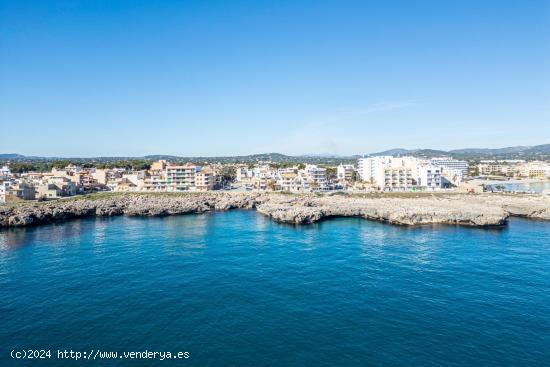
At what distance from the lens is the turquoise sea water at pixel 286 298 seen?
1895 cm

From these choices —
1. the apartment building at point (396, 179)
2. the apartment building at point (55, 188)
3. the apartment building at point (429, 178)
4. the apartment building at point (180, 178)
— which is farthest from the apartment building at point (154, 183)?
the apartment building at point (429, 178)

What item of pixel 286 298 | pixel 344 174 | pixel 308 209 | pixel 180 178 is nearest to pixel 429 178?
pixel 344 174

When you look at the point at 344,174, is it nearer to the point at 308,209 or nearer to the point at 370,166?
the point at 370,166

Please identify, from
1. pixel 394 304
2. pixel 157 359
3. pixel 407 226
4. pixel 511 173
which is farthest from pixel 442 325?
pixel 511 173

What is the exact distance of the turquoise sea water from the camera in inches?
746

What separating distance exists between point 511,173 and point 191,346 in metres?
163

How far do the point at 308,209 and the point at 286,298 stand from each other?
32.0 meters

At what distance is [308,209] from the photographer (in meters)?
56.6

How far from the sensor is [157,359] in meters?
18.1

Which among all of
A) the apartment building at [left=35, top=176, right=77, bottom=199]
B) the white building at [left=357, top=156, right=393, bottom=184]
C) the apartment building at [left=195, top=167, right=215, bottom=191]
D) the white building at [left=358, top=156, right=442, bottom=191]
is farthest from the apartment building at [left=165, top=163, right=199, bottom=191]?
the white building at [left=357, top=156, right=393, bottom=184]

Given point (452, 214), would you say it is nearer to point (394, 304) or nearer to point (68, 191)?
point (394, 304)

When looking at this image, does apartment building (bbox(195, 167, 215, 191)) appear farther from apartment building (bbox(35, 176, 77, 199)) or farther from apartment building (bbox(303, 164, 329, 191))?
apartment building (bbox(35, 176, 77, 199))

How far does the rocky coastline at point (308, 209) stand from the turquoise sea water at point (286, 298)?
7400mm

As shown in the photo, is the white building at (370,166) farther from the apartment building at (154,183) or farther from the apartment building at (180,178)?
the apartment building at (154,183)
